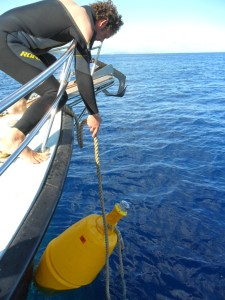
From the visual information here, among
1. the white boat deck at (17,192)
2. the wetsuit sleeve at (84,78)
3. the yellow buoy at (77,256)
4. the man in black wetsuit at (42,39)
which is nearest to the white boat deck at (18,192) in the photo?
the white boat deck at (17,192)

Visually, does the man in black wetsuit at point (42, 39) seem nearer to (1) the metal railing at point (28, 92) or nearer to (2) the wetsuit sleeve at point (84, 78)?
(2) the wetsuit sleeve at point (84, 78)

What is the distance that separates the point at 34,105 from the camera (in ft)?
9.21

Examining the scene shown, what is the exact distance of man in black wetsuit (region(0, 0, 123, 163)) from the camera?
2713 mm

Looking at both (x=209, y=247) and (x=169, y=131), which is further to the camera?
(x=169, y=131)

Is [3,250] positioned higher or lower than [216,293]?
higher

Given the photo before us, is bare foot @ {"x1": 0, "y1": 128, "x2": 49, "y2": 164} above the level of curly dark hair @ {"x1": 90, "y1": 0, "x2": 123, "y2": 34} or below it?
below

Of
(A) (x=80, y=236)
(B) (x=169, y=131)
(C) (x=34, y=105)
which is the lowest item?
(B) (x=169, y=131)

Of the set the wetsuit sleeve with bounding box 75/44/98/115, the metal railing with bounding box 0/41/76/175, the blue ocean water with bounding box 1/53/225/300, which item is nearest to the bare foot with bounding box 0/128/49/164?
the metal railing with bounding box 0/41/76/175

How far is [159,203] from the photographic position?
5.02 metres

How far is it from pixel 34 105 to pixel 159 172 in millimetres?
3971

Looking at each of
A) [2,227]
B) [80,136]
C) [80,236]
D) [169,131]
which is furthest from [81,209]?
[169,131]

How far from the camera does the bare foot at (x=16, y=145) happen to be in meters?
2.61

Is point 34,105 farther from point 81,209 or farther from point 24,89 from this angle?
point 81,209

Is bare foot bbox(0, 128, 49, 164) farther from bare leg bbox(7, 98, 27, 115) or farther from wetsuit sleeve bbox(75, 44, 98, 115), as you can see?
bare leg bbox(7, 98, 27, 115)
